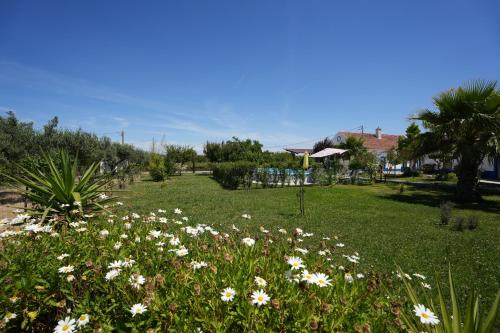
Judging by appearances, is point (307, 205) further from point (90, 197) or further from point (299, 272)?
point (299, 272)

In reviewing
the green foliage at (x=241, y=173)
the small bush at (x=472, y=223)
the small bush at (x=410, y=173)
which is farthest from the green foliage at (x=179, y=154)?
the small bush at (x=472, y=223)

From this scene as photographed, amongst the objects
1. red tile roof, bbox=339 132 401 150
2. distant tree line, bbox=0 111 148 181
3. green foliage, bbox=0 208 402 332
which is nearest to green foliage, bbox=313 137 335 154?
red tile roof, bbox=339 132 401 150

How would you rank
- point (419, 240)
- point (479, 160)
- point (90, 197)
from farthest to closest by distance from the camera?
1. point (479, 160)
2. point (419, 240)
3. point (90, 197)

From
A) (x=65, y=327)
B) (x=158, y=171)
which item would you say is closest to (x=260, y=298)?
(x=65, y=327)

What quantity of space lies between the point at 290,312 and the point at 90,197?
4385mm

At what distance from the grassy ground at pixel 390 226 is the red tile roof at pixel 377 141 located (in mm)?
28739

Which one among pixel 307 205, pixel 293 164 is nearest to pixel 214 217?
pixel 307 205

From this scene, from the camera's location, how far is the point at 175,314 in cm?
160

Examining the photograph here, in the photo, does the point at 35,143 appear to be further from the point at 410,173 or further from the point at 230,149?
the point at 410,173

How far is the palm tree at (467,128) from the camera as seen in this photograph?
37.7ft

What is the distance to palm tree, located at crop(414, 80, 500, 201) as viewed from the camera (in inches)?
452

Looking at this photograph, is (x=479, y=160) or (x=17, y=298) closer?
(x=17, y=298)

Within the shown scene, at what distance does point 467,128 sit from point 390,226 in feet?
23.9

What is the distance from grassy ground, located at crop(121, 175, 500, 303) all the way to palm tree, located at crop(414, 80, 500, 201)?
1.59 m
